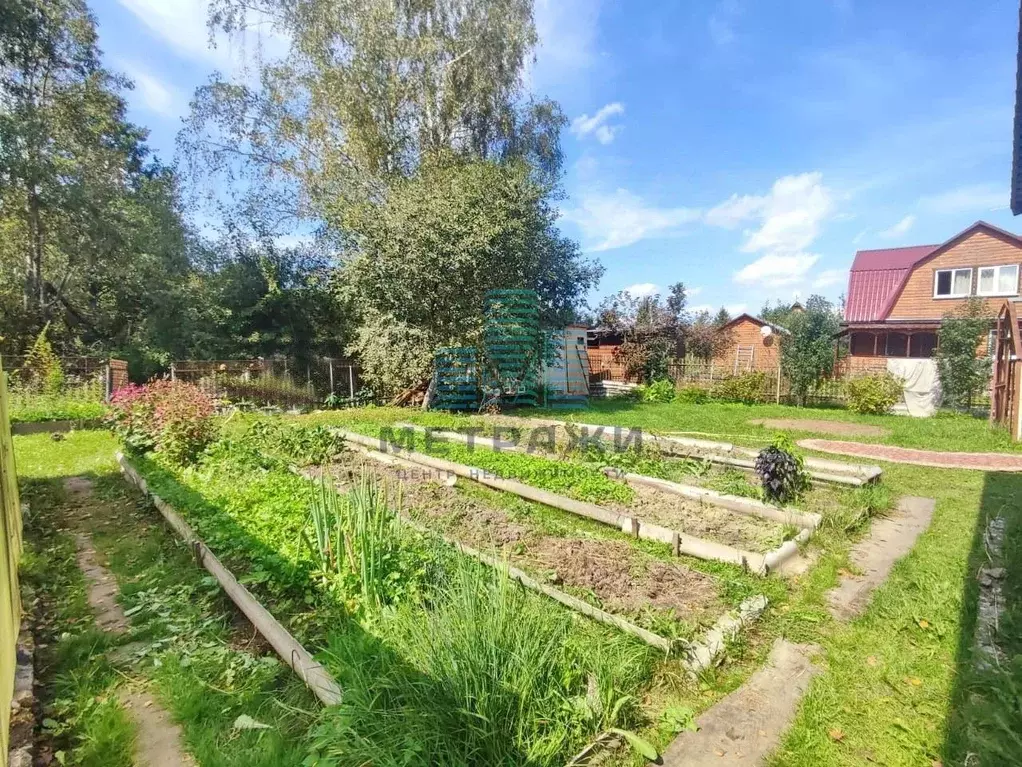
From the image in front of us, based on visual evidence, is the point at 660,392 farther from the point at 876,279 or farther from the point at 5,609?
the point at 5,609

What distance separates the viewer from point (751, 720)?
2297 mm

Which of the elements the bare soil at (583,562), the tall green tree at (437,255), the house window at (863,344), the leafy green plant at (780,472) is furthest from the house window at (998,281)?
the bare soil at (583,562)

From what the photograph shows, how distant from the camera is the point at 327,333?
15.4 meters

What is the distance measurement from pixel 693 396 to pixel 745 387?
60.4 inches

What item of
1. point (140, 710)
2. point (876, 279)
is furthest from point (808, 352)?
point (140, 710)

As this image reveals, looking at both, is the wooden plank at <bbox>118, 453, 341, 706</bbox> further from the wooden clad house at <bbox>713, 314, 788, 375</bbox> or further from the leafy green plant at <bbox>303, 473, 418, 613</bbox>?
the wooden clad house at <bbox>713, 314, 788, 375</bbox>

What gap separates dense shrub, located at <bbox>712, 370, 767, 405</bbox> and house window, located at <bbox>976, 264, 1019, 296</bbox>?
336 inches

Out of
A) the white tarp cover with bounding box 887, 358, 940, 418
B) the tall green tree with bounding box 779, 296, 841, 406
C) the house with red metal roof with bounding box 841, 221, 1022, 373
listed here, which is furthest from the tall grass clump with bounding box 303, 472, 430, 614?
the house with red metal roof with bounding box 841, 221, 1022, 373

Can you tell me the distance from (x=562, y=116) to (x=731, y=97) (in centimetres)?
519

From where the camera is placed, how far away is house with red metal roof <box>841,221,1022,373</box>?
15.7 metres

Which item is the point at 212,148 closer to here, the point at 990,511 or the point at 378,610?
the point at 378,610

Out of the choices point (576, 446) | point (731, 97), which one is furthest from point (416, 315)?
point (731, 97)

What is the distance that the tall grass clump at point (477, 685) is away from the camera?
187 cm

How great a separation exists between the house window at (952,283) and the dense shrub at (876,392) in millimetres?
6578
